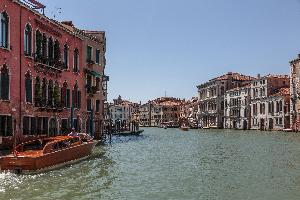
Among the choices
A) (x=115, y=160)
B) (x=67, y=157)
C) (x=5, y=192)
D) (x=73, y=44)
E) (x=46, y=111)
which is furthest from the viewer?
(x=73, y=44)

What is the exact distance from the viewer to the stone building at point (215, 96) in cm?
8812

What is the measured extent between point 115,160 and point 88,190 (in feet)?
28.2

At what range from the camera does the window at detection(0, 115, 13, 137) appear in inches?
823

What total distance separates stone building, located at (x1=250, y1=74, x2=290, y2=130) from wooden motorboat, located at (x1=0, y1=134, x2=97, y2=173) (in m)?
51.2

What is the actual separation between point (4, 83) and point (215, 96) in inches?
2887

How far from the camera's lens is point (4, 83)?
21.2 m

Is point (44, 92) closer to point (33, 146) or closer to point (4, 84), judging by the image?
point (4, 84)

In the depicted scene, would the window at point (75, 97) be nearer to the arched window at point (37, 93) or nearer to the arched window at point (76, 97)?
the arched window at point (76, 97)

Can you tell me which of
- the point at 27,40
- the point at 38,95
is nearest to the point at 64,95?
the point at 38,95

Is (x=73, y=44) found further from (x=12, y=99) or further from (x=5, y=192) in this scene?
(x=5, y=192)

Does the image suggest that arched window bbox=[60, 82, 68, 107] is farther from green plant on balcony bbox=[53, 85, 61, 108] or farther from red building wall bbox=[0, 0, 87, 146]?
red building wall bbox=[0, 0, 87, 146]

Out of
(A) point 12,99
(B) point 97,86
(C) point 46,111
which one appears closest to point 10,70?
(A) point 12,99

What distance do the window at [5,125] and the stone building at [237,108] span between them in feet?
200

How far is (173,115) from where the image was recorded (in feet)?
418
